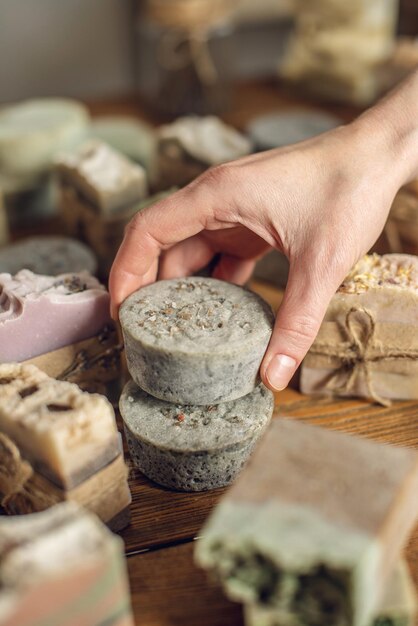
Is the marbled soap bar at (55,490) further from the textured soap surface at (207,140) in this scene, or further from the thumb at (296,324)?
the textured soap surface at (207,140)

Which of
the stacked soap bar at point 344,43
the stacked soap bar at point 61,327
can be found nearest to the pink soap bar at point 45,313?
the stacked soap bar at point 61,327

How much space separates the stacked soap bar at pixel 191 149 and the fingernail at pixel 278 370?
24.2 inches

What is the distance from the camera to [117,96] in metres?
2.50

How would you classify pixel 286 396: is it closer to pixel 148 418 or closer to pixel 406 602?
pixel 148 418

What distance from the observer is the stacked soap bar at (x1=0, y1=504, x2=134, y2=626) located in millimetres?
632

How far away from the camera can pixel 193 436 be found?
96 cm

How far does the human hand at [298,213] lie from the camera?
1018 millimetres

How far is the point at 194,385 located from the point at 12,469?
0.78 ft

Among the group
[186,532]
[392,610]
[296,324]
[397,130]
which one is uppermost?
[397,130]

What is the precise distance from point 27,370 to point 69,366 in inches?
6.5

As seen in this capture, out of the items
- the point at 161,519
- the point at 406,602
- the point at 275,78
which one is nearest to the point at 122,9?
the point at 275,78

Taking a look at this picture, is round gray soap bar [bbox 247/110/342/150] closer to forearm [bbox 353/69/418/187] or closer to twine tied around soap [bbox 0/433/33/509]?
forearm [bbox 353/69/418/187]

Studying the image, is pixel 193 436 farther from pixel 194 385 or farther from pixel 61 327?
pixel 61 327

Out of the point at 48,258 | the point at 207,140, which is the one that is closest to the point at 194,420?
the point at 48,258
